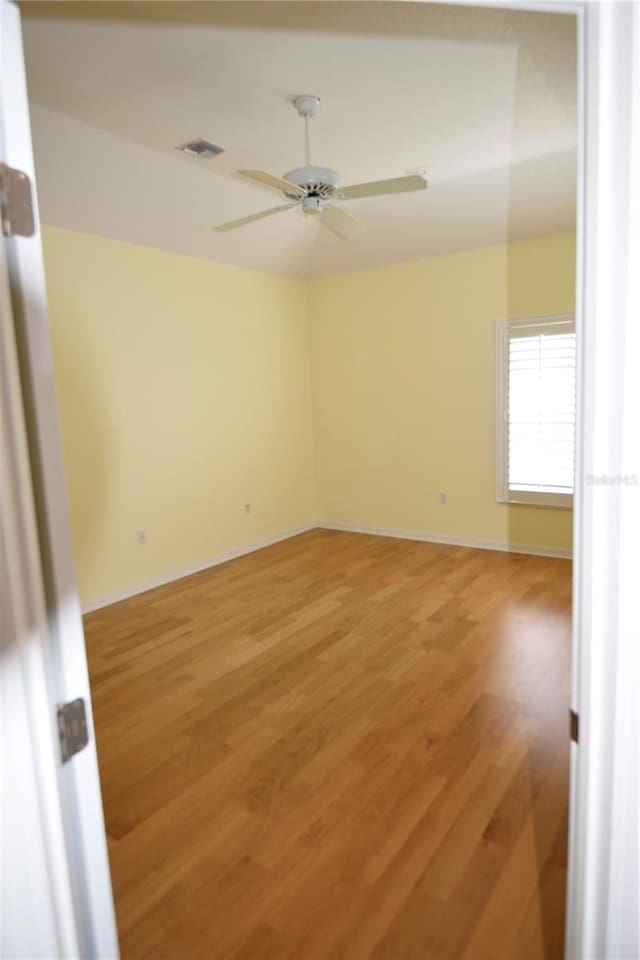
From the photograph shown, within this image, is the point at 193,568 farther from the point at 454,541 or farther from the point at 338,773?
the point at 338,773

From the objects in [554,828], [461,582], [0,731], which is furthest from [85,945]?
[461,582]

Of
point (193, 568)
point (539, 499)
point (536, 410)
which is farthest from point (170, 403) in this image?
point (539, 499)

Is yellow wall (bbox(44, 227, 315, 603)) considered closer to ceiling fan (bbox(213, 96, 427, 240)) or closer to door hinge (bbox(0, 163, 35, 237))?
ceiling fan (bbox(213, 96, 427, 240))

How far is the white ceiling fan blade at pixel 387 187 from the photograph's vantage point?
276 centimetres

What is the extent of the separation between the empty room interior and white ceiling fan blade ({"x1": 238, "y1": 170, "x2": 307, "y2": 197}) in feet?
0.06

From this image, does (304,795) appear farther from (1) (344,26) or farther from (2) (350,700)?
(1) (344,26)

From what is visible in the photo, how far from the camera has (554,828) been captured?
78.4 inches

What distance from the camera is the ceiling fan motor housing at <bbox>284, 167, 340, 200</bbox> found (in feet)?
9.45

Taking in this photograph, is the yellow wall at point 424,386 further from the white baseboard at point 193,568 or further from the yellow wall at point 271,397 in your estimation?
the white baseboard at point 193,568

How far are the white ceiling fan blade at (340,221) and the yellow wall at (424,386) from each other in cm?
198

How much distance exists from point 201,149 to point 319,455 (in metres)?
3.46

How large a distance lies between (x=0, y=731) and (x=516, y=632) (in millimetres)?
3257

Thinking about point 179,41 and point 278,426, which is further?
point 278,426

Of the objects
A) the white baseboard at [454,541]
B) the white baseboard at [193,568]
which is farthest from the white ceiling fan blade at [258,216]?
the white baseboard at [454,541]
